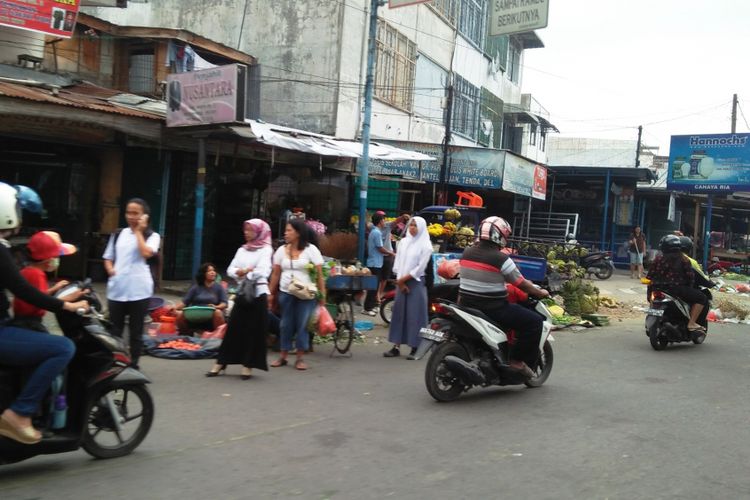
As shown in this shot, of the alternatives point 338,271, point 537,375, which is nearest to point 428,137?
point 338,271

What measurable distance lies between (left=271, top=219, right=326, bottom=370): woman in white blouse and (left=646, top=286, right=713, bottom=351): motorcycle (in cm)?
499

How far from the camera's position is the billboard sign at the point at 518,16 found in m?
12.5

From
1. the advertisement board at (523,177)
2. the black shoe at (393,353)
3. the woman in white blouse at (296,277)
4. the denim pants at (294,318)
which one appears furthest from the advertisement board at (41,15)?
the advertisement board at (523,177)

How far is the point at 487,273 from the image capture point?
20.7ft

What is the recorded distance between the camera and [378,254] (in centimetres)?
1235

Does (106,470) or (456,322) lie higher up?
(456,322)

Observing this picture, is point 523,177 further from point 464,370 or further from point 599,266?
point 464,370

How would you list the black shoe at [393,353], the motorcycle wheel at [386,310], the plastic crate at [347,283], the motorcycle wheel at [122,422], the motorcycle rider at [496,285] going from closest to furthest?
the motorcycle wheel at [122,422]
the motorcycle rider at [496,285]
the black shoe at [393,353]
the plastic crate at [347,283]
the motorcycle wheel at [386,310]

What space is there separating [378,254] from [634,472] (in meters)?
8.16

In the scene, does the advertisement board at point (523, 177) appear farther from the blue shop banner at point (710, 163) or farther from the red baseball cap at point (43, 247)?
the red baseball cap at point (43, 247)

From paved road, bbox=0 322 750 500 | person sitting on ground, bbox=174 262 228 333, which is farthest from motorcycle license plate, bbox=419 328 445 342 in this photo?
person sitting on ground, bbox=174 262 228 333

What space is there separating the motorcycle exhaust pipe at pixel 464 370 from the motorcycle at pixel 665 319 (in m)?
4.62

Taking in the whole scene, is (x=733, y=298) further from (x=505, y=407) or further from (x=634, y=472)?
(x=634, y=472)

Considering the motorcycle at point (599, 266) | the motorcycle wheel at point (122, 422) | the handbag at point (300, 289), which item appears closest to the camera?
the motorcycle wheel at point (122, 422)
